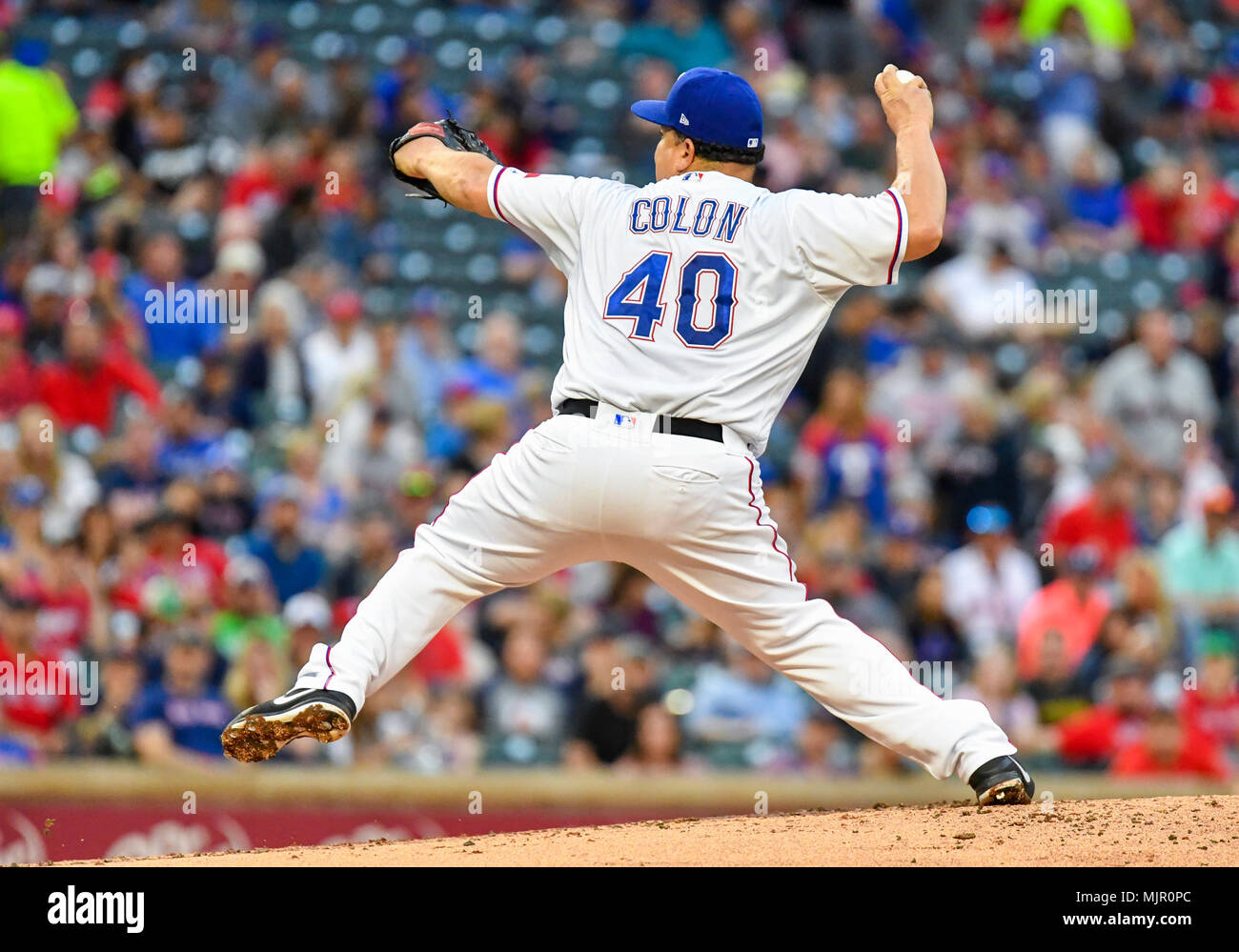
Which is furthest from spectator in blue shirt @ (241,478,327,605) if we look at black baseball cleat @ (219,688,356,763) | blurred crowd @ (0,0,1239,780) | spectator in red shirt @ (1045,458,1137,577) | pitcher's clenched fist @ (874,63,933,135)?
pitcher's clenched fist @ (874,63,933,135)

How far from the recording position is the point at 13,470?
9195 mm

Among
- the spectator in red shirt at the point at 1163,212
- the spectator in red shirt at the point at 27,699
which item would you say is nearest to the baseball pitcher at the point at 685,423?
the spectator in red shirt at the point at 27,699

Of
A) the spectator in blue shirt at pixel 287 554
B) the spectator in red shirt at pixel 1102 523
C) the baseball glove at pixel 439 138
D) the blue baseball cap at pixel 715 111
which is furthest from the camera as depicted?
the spectator in red shirt at pixel 1102 523

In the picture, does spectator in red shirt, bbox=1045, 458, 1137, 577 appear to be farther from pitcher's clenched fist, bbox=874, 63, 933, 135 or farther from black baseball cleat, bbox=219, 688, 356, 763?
black baseball cleat, bbox=219, 688, 356, 763

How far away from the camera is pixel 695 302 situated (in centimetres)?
460

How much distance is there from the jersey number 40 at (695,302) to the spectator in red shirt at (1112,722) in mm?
4048

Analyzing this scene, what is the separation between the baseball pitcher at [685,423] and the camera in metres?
4.55

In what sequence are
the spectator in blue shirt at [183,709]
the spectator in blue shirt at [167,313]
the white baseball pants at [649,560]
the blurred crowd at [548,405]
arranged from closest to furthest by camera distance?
the white baseball pants at [649,560] → the spectator in blue shirt at [183,709] → the blurred crowd at [548,405] → the spectator in blue shirt at [167,313]

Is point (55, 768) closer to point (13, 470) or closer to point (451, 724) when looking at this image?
point (451, 724)

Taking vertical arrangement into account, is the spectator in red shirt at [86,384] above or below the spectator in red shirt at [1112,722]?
above

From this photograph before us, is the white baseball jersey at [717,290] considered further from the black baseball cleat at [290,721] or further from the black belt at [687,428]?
the black baseball cleat at [290,721]

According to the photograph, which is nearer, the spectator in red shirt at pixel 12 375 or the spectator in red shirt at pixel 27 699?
the spectator in red shirt at pixel 27 699

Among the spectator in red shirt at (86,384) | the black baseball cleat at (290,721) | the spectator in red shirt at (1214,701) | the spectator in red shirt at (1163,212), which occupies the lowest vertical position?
the spectator in red shirt at (1214,701)

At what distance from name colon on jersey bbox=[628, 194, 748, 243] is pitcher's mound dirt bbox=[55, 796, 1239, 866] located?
1.55m
